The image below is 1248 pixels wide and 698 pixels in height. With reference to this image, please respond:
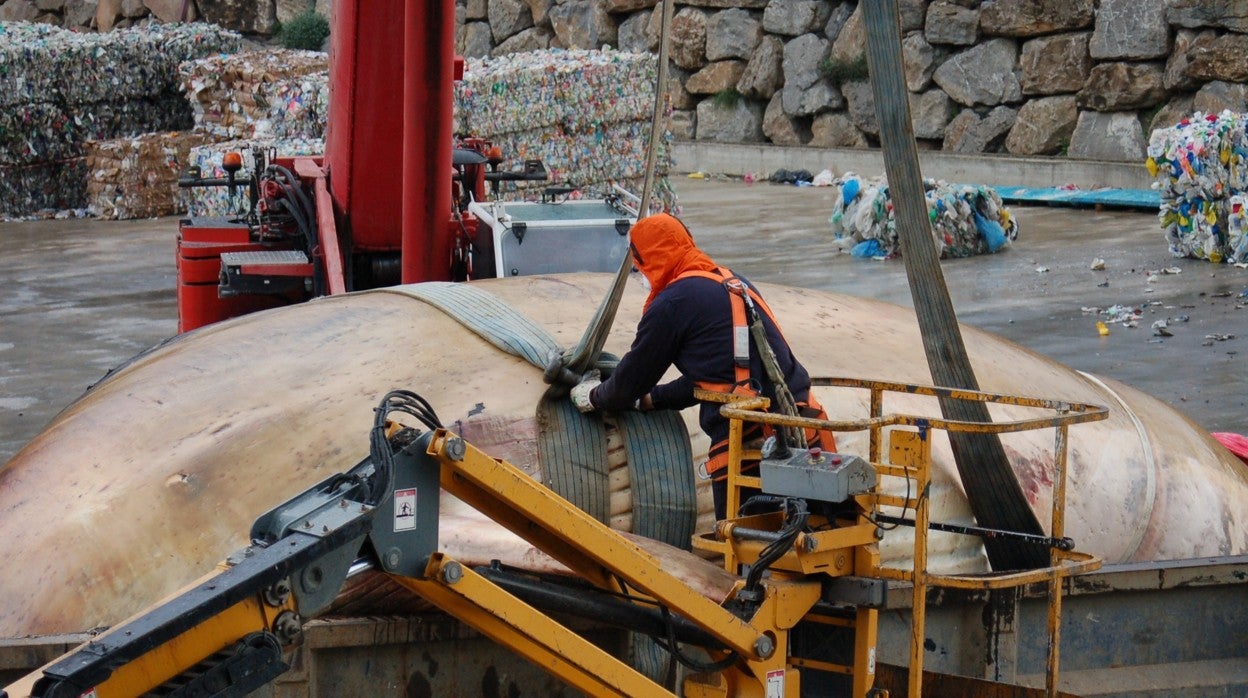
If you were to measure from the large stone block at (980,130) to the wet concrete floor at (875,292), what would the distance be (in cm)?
369

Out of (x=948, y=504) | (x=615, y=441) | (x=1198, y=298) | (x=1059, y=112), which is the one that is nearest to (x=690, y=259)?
(x=615, y=441)

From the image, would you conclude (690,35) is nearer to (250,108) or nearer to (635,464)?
(250,108)

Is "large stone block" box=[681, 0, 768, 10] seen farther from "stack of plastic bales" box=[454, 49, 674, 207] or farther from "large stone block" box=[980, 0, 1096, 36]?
"stack of plastic bales" box=[454, 49, 674, 207]

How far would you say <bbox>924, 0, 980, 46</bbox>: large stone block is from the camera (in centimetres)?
2080

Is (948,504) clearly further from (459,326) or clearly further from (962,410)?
(459,326)

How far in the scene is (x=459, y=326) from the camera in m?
→ 4.57

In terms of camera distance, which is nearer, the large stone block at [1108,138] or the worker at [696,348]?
the worker at [696,348]

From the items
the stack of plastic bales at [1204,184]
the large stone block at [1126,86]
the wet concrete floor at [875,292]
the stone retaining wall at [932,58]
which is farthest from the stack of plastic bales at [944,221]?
the large stone block at [1126,86]

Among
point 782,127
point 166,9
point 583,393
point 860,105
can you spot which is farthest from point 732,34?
point 583,393

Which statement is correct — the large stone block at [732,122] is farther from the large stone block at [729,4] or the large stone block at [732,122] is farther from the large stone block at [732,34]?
the large stone block at [729,4]

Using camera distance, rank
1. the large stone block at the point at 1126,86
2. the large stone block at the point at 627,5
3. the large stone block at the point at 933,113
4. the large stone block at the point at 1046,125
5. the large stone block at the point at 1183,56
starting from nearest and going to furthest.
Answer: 1. the large stone block at the point at 1183,56
2. the large stone block at the point at 1126,86
3. the large stone block at the point at 1046,125
4. the large stone block at the point at 933,113
5. the large stone block at the point at 627,5

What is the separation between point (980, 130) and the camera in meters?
20.7

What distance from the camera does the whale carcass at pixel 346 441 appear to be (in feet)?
13.0

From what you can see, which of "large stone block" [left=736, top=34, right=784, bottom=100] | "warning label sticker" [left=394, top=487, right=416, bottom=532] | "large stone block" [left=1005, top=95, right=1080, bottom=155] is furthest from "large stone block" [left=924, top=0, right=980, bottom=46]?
"warning label sticker" [left=394, top=487, right=416, bottom=532]
